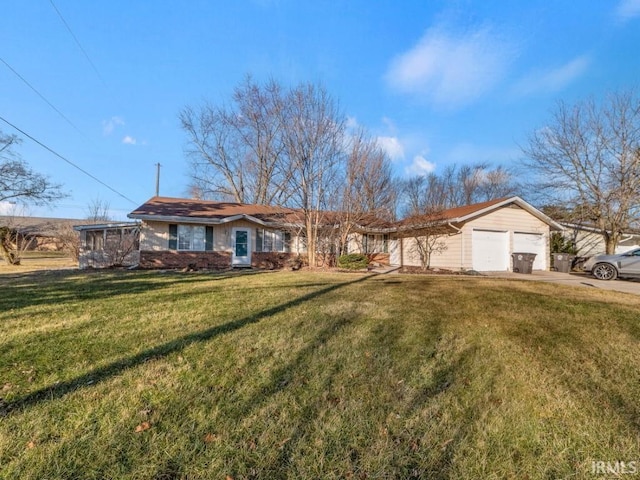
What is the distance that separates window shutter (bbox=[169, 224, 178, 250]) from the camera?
1552 centimetres

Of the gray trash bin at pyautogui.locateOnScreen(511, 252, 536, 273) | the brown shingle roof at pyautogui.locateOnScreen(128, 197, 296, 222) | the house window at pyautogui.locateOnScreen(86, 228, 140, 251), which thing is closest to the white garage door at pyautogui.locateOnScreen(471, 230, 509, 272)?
the gray trash bin at pyautogui.locateOnScreen(511, 252, 536, 273)

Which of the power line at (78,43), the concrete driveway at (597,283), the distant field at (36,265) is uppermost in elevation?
the power line at (78,43)

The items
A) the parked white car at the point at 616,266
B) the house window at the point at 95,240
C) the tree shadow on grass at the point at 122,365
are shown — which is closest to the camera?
the tree shadow on grass at the point at 122,365

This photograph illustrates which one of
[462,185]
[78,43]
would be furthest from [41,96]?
[462,185]

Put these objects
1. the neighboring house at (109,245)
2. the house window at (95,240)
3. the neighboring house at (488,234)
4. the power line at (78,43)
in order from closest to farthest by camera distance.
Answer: the power line at (78,43) → the neighboring house at (488,234) → the neighboring house at (109,245) → the house window at (95,240)

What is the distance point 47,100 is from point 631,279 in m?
25.4

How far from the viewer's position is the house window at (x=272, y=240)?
17172 mm

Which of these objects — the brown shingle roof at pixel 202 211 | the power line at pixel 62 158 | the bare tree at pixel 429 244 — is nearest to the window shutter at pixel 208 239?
the brown shingle roof at pixel 202 211

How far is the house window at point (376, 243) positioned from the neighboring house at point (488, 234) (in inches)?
142

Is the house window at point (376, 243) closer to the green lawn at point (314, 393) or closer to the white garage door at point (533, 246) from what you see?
the white garage door at point (533, 246)

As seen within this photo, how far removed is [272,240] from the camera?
1738 centimetres

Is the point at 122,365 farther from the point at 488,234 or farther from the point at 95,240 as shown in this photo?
the point at 95,240

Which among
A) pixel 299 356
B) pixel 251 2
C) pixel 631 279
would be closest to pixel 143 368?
pixel 299 356

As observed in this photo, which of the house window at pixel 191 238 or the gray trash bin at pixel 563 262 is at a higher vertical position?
the house window at pixel 191 238
